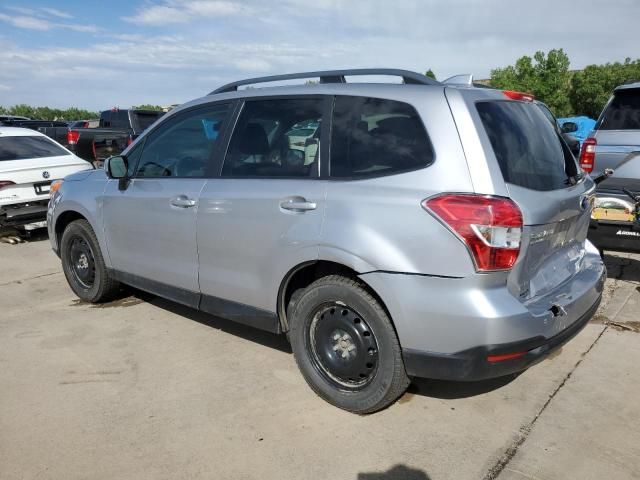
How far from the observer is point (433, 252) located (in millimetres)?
2715

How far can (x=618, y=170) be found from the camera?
17.6 ft

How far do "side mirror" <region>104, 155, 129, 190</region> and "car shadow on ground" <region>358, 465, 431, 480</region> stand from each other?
296cm

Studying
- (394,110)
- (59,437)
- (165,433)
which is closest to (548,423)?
(394,110)

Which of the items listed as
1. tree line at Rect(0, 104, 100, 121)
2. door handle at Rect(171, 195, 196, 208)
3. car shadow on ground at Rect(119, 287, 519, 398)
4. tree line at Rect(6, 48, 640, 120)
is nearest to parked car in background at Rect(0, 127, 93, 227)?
car shadow on ground at Rect(119, 287, 519, 398)

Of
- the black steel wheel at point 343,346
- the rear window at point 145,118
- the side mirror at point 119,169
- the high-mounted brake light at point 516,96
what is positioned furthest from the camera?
the rear window at point 145,118

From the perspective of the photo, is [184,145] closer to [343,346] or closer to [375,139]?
[375,139]

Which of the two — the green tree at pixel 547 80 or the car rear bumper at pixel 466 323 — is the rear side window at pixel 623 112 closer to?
the car rear bumper at pixel 466 323

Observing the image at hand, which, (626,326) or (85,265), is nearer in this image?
(626,326)

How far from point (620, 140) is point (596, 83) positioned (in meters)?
31.5

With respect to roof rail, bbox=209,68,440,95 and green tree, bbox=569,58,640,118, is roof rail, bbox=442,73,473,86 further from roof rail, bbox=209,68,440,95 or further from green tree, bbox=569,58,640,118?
green tree, bbox=569,58,640,118

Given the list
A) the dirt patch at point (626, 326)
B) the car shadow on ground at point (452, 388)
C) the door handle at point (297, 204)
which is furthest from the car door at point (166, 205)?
the dirt patch at point (626, 326)

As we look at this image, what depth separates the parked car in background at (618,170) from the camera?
506cm

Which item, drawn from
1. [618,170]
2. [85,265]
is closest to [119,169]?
[85,265]

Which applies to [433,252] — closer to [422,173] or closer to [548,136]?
[422,173]
